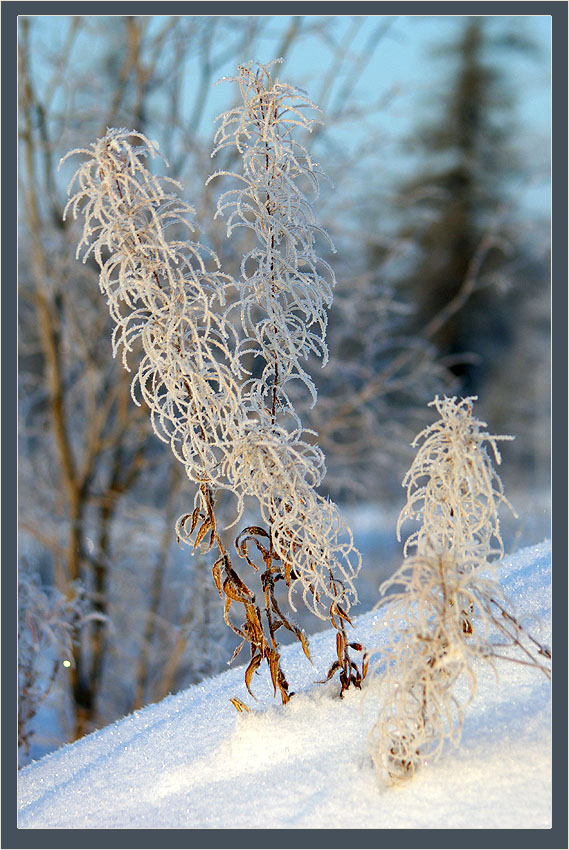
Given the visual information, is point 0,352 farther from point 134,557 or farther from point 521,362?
point 521,362

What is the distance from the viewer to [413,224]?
340 inches

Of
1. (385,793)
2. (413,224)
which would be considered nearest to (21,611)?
(385,793)

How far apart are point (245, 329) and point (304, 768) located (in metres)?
0.81

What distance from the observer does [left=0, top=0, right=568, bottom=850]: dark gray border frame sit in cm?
123

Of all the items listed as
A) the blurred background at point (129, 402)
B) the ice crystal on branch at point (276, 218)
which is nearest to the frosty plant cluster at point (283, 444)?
the ice crystal on branch at point (276, 218)

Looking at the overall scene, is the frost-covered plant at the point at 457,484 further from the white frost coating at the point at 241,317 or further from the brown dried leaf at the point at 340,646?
the brown dried leaf at the point at 340,646

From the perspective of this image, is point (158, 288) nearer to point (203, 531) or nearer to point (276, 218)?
point (276, 218)

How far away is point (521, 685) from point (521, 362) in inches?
390

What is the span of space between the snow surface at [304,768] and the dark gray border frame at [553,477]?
24 millimetres

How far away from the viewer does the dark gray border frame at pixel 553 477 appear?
4.02ft

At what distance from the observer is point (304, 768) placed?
1373 mm

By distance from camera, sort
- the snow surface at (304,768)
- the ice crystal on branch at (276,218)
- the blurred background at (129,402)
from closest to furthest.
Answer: the snow surface at (304,768), the ice crystal on branch at (276,218), the blurred background at (129,402)

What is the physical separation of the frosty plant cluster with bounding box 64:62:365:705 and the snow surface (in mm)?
125

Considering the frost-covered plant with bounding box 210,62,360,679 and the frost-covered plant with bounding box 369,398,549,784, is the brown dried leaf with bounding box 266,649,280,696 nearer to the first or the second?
the frost-covered plant with bounding box 210,62,360,679
